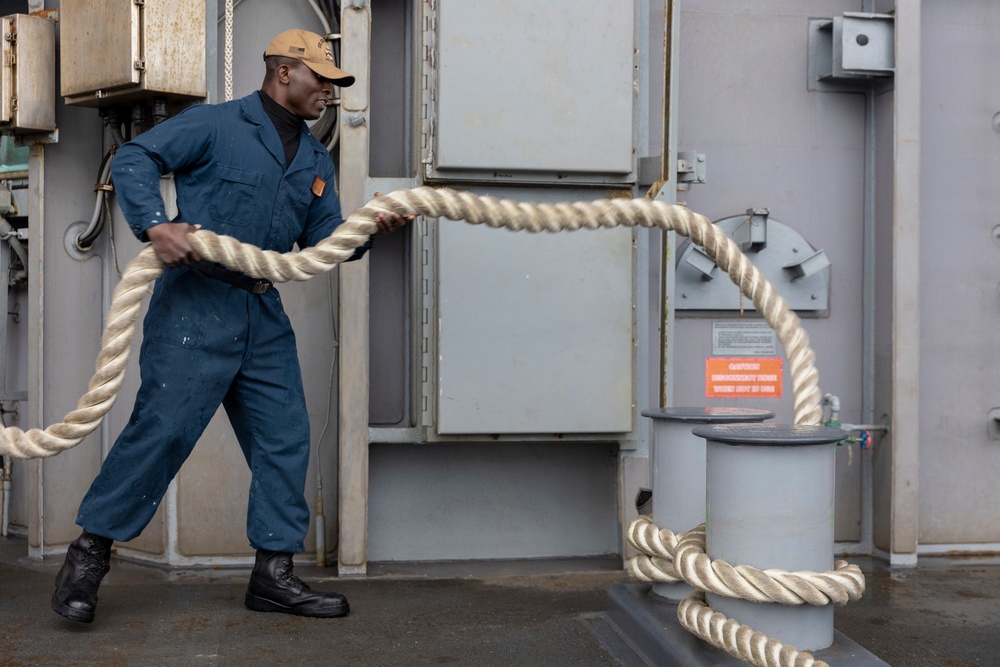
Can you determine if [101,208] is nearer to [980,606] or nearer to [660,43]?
[660,43]

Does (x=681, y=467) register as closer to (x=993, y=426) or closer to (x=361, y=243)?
(x=361, y=243)

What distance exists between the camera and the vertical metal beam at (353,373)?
308cm

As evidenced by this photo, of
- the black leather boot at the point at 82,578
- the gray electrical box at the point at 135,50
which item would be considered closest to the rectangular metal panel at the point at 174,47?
the gray electrical box at the point at 135,50

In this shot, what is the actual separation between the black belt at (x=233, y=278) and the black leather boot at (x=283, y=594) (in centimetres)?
70

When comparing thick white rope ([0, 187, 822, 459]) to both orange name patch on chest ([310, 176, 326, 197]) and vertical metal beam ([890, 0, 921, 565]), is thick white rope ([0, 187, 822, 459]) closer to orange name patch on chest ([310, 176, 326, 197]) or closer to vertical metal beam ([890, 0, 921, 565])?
orange name patch on chest ([310, 176, 326, 197])

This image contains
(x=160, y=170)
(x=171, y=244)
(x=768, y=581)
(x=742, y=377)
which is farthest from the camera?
(x=742, y=377)

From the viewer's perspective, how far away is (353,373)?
10.1 feet

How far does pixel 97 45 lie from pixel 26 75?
13.7 inches

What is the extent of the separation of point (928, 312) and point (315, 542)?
2174 millimetres

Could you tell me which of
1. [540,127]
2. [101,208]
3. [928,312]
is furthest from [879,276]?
[101,208]

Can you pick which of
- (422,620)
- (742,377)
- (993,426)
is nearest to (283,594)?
(422,620)

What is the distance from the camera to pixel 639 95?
319cm

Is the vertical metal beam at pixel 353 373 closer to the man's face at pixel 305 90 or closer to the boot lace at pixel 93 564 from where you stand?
the man's face at pixel 305 90

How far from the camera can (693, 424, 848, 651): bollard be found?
1.92 meters
